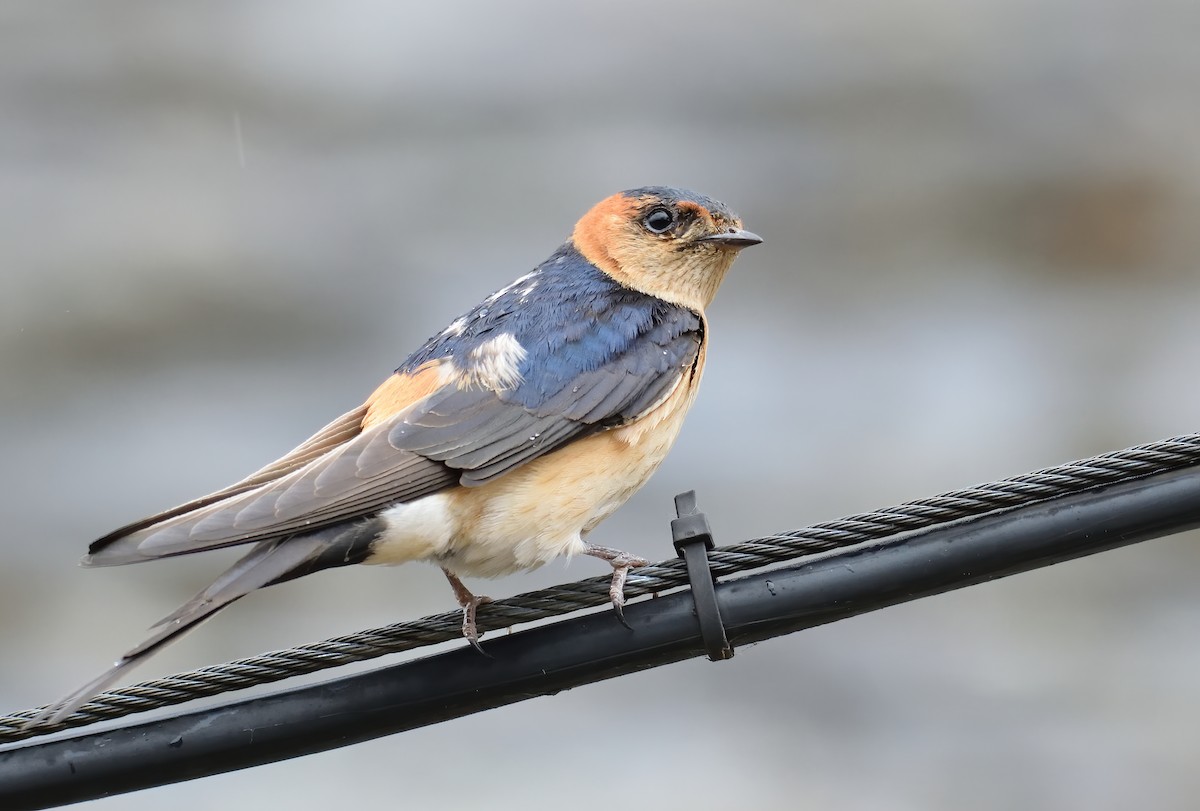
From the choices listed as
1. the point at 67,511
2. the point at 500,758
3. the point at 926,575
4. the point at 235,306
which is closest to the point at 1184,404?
the point at 500,758

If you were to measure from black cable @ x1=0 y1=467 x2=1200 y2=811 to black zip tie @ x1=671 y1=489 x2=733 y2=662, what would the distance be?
0.02 metres

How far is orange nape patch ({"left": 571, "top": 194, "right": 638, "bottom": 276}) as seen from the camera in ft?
13.8

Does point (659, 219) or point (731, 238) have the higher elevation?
point (659, 219)

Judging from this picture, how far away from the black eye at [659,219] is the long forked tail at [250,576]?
1.44 meters

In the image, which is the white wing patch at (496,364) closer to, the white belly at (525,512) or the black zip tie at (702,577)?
the white belly at (525,512)

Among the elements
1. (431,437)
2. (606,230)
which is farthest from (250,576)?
(606,230)

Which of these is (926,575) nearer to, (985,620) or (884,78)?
(985,620)

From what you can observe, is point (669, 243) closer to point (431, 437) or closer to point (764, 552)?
point (431, 437)

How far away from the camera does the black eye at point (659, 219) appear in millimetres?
4207

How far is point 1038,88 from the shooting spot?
50.4 ft

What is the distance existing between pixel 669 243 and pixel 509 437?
99cm

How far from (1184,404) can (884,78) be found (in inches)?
189

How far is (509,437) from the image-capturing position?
351 centimetres

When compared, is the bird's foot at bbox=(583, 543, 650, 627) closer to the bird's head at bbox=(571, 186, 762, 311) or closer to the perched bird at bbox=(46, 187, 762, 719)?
the perched bird at bbox=(46, 187, 762, 719)
